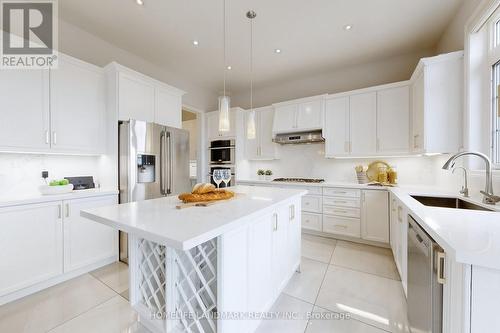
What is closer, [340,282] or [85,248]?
[340,282]

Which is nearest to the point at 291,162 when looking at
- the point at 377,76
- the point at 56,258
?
the point at 377,76

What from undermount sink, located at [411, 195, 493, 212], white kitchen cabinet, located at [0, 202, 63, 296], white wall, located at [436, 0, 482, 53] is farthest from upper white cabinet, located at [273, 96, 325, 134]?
white kitchen cabinet, located at [0, 202, 63, 296]

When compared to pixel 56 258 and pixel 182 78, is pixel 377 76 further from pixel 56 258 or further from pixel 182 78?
pixel 56 258

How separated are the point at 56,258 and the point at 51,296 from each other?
331 mm

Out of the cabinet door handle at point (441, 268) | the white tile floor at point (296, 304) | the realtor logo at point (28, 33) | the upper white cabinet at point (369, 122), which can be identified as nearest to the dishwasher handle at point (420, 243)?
the cabinet door handle at point (441, 268)

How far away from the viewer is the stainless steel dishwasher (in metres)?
0.85

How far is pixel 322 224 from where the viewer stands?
3115 millimetres

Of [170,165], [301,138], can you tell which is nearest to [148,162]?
[170,165]

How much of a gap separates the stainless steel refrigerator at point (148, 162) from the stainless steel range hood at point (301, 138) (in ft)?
5.68

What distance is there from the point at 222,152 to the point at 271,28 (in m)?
2.30

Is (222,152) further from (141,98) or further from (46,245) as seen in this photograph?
(46,245)

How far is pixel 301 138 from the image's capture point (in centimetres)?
346

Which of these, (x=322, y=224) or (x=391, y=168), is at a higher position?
(x=391, y=168)

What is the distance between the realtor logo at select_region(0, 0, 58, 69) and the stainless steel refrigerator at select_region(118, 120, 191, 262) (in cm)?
91
